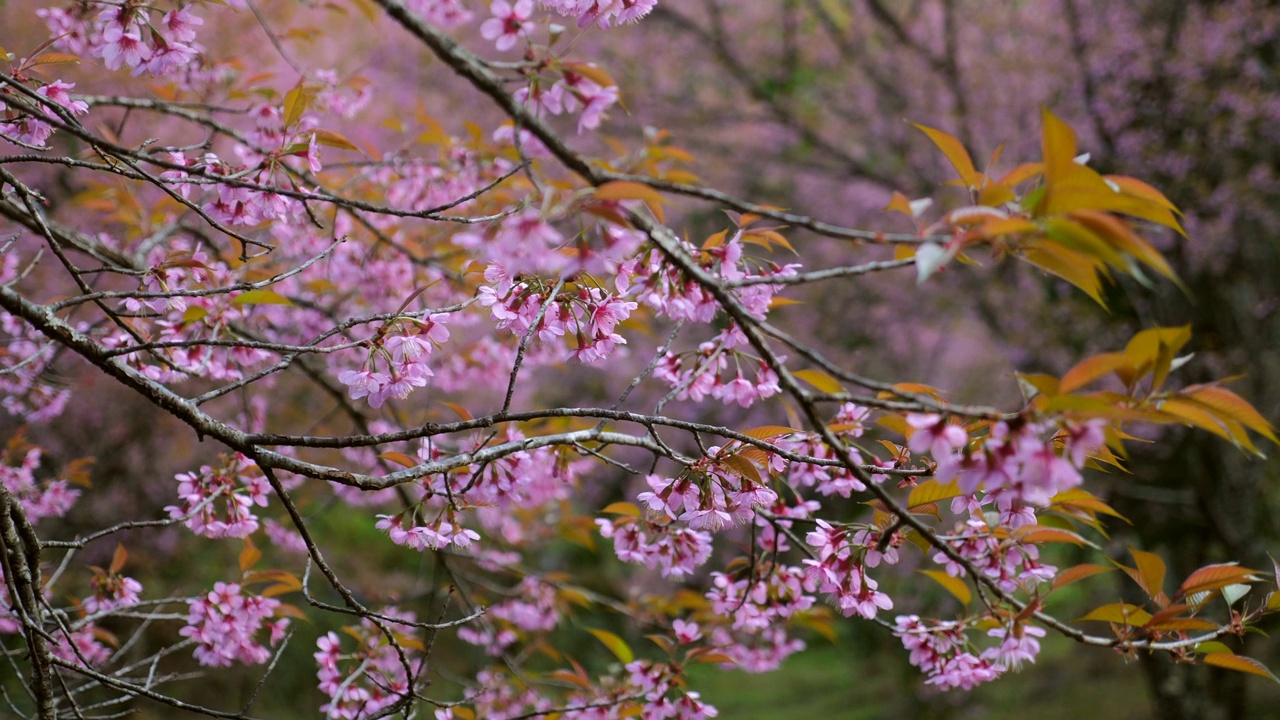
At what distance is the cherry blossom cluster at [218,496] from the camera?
1522mm

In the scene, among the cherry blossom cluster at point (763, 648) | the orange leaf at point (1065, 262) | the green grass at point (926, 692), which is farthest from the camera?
the green grass at point (926, 692)

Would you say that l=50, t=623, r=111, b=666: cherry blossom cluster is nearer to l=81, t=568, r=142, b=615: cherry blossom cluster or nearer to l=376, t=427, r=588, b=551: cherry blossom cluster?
l=81, t=568, r=142, b=615: cherry blossom cluster

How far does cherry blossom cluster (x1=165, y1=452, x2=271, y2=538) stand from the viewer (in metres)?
1.52

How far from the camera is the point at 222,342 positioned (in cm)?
116

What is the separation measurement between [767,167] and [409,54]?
3250 mm

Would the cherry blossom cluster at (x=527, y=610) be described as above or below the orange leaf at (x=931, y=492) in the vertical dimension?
above

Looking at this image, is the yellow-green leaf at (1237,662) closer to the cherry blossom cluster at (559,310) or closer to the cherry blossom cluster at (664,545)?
the cherry blossom cluster at (664,545)

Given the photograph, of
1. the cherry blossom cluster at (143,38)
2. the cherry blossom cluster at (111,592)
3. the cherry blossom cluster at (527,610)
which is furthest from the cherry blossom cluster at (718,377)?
the cherry blossom cluster at (527,610)

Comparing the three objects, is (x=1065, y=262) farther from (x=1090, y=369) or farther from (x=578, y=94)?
(x=578, y=94)

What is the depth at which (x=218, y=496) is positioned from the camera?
1.55 m

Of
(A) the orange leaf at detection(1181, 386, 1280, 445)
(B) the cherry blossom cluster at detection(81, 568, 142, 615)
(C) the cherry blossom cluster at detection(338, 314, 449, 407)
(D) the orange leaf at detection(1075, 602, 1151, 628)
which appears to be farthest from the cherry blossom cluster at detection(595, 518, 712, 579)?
(B) the cherry blossom cluster at detection(81, 568, 142, 615)

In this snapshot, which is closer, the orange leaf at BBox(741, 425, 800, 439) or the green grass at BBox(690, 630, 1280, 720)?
the orange leaf at BBox(741, 425, 800, 439)

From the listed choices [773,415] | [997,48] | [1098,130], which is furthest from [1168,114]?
[773,415]

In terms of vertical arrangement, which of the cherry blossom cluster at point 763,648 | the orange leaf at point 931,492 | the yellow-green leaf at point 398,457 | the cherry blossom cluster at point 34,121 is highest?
the cherry blossom cluster at point 34,121
